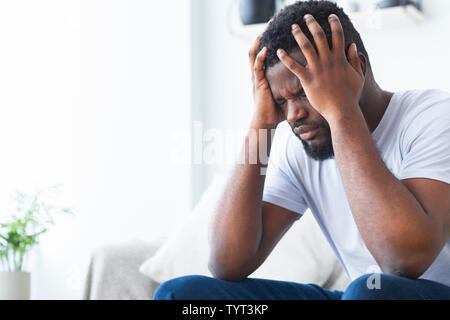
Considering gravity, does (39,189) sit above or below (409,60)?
below

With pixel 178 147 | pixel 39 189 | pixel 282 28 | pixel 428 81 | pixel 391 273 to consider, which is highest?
pixel 282 28

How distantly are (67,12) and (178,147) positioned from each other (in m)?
0.83

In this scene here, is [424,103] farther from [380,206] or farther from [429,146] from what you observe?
[380,206]

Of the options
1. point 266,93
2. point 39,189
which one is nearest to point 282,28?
point 266,93

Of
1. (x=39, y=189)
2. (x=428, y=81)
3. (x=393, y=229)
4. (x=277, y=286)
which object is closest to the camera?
(x=393, y=229)

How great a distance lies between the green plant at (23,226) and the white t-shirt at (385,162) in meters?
1.31

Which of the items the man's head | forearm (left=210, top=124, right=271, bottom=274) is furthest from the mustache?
forearm (left=210, top=124, right=271, bottom=274)

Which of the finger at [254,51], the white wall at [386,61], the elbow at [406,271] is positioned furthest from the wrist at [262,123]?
the white wall at [386,61]

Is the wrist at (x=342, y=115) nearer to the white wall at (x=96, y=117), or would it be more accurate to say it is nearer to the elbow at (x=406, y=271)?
the elbow at (x=406, y=271)

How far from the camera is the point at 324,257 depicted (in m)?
1.72

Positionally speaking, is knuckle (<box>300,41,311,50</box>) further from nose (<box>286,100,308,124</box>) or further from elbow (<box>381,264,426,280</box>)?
elbow (<box>381,264,426,280</box>)

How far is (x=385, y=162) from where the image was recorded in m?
1.16

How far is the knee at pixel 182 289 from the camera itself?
1060 millimetres
